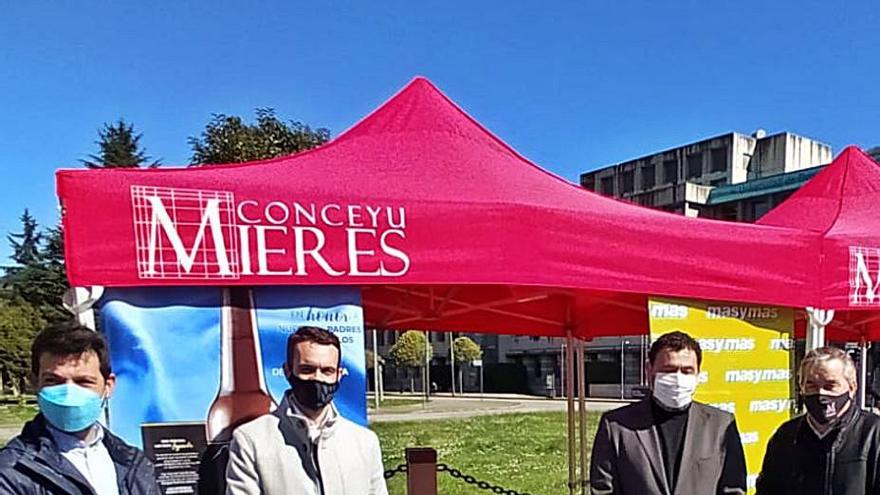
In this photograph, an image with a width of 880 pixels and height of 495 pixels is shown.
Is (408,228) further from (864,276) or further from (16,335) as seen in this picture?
(16,335)

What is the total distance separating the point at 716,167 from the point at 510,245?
53.8 m

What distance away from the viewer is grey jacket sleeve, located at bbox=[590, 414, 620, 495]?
9.95 ft

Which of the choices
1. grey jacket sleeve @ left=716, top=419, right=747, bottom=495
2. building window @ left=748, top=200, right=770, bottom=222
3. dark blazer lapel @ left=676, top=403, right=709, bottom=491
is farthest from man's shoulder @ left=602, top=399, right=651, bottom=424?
building window @ left=748, top=200, right=770, bottom=222

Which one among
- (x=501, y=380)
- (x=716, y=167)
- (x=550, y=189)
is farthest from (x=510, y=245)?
(x=716, y=167)

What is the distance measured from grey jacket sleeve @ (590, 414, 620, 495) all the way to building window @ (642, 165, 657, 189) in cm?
5439

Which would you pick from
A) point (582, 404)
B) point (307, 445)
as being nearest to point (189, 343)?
point (307, 445)

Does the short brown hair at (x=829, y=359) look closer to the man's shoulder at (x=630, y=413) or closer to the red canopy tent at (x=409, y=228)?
the man's shoulder at (x=630, y=413)

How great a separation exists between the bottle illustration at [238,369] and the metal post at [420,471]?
205 centimetres

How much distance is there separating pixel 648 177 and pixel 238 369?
5516 cm

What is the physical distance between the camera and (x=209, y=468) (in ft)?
10.0

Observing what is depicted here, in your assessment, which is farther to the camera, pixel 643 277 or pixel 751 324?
pixel 751 324

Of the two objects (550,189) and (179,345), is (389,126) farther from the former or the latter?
(179,345)

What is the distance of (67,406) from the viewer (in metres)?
2.22

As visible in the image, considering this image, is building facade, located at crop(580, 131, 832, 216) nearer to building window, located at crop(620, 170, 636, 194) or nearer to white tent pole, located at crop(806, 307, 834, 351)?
Answer: building window, located at crop(620, 170, 636, 194)
